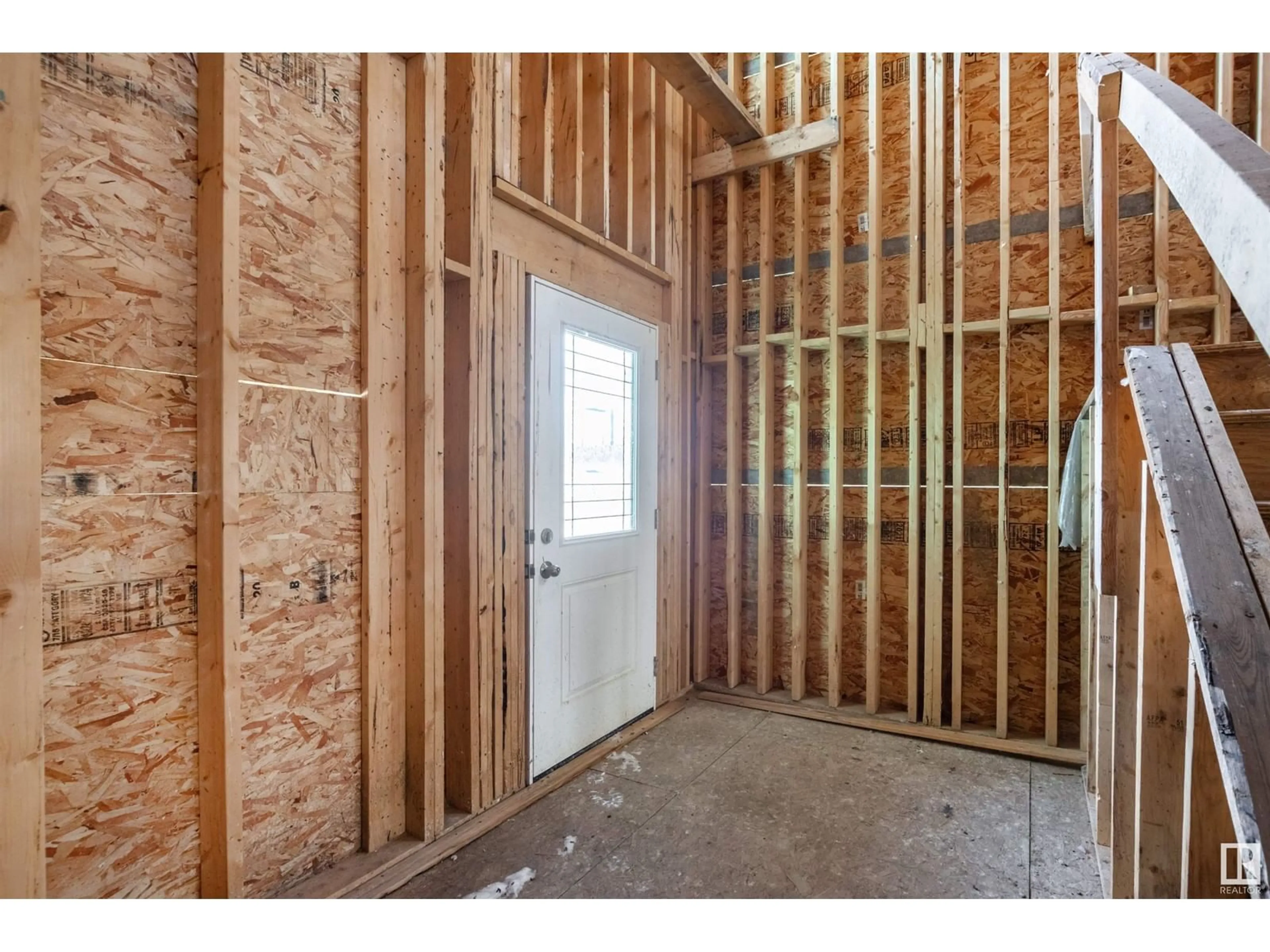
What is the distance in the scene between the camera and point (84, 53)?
62.2 inches

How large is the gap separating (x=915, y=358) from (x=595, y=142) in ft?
7.07

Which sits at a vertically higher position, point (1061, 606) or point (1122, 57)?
point (1122, 57)

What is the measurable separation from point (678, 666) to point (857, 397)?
208 centimetres

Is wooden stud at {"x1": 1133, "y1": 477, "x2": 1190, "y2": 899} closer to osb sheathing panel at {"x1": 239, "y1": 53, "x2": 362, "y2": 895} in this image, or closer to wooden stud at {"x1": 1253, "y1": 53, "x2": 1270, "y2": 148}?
osb sheathing panel at {"x1": 239, "y1": 53, "x2": 362, "y2": 895}

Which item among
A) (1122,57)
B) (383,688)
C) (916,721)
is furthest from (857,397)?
(383,688)

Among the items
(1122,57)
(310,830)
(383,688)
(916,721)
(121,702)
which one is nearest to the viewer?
(1122,57)

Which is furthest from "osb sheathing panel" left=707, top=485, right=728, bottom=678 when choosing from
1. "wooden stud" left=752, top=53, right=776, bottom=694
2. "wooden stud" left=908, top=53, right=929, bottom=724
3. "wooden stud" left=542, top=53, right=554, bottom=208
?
"wooden stud" left=542, top=53, right=554, bottom=208

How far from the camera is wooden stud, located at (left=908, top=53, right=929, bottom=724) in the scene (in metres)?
3.46

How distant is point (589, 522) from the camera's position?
3.19 m

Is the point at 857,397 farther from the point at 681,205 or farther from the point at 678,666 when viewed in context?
the point at 678,666

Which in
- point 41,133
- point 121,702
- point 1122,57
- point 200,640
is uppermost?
point 1122,57

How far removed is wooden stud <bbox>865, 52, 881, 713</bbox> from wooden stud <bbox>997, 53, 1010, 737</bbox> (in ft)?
2.02

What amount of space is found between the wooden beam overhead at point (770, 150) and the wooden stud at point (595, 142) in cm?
100

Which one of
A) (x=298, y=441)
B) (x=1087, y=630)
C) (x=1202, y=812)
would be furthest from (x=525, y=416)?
(x=1087, y=630)
